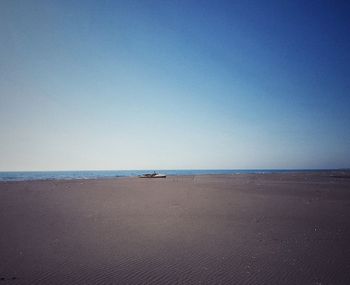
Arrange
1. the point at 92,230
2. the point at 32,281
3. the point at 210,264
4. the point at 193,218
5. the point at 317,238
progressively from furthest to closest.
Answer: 1. the point at 193,218
2. the point at 92,230
3. the point at 317,238
4. the point at 210,264
5. the point at 32,281

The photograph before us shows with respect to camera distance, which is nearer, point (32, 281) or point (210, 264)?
point (32, 281)

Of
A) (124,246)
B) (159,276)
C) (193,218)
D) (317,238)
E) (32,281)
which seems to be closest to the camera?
(32,281)

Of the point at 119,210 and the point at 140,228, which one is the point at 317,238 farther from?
the point at 119,210

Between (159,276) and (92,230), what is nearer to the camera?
(159,276)

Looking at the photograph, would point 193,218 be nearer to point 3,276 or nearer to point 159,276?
point 159,276

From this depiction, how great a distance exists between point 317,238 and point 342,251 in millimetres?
1264

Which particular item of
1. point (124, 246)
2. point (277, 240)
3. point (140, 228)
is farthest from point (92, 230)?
point (277, 240)

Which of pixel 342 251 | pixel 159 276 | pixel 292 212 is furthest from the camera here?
pixel 292 212

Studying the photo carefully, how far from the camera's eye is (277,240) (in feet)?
26.4

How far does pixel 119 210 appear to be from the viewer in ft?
44.3

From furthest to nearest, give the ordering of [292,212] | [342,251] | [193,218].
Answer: [292,212], [193,218], [342,251]

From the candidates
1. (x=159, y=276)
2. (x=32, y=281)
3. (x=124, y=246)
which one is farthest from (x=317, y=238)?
(x=32, y=281)

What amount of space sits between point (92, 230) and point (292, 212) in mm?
9805

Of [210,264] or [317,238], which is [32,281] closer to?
[210,264]
